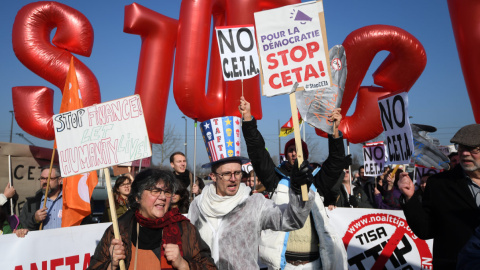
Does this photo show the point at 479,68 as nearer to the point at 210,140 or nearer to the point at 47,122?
the point at 210,140

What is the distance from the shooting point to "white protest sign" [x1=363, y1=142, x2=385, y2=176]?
9.64 meters

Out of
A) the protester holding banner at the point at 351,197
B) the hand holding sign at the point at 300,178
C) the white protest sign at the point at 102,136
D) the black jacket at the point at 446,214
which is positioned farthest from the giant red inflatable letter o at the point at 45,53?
the black jacket at the point at 446,214

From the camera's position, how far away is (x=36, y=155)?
7.92 metres

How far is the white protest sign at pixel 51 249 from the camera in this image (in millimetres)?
4070

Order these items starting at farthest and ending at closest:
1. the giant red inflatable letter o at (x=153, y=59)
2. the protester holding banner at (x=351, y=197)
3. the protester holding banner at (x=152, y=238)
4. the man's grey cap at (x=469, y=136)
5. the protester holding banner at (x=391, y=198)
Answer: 1. the giant red inflatable letter o at (x=153, y=59)
2. the protester holding banner at (x=351, y=197)
3. the protester holding banner at (x=391, y=198)
4. the man's grey cap at (x=469, y=136)
5. the protester holding banner at (x=152, y=238)

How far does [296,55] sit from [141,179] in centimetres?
156

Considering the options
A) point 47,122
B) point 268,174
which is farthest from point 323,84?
point 47,122

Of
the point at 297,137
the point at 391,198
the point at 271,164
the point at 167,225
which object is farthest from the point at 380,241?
the point at 167,225

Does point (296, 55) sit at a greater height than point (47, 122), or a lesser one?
lesser

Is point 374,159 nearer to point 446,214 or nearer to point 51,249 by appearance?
point 446,214

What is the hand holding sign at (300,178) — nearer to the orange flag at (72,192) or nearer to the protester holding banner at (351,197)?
the orange flag at (72,192)

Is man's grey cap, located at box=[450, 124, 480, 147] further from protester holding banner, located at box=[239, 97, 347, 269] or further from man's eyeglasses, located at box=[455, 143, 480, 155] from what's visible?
protester holding banner, located at box=[239, 97, 347, 269]

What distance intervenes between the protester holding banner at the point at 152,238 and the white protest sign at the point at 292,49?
1.19 meters

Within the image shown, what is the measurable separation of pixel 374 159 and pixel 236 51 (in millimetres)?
6353
